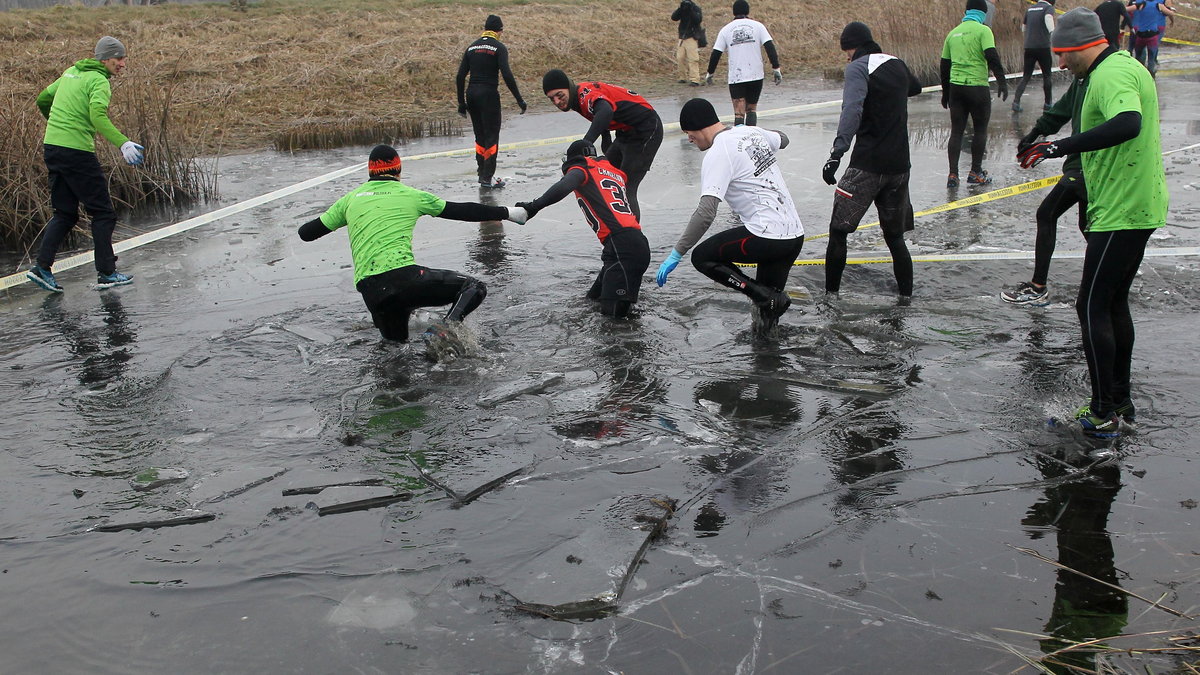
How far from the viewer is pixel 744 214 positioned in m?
6.32

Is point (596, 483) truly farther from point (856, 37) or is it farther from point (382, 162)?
point (856, 37)

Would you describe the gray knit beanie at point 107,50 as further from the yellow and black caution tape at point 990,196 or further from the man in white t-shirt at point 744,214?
the yellow and black caution tape at point 990,196

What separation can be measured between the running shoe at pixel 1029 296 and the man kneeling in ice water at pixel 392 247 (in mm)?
3619

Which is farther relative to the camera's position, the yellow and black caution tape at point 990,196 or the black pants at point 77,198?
the yellow and black caution tape at point 990,196

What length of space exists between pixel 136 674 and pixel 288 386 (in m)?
2.70

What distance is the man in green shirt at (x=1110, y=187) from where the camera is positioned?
4406 millimetres

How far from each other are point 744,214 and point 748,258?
0.29 meters

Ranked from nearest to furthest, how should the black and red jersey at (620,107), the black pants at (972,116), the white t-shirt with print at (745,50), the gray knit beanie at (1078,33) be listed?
the gray knit beanie at (1078,33) < the black and red jersey at (620,107) < the black pants at (972,116) < the white t-shirt with print at (745,50)

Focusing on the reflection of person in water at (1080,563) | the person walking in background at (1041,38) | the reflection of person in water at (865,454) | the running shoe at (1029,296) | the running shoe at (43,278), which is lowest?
the reflection of person in water at (1080,563)

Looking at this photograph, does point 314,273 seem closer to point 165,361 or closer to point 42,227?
point 165,361

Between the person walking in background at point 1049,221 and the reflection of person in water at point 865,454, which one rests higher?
the person walking in background at point 1049,221

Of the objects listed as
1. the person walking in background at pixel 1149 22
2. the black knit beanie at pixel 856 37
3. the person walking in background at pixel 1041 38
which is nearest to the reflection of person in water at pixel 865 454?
the black knit beanie at pixel 856 37

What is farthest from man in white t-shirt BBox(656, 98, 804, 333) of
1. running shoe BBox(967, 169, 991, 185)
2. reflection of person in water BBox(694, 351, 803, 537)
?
running shoe BBox(967, 169, 991, 185)

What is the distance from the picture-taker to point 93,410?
5633 mm
